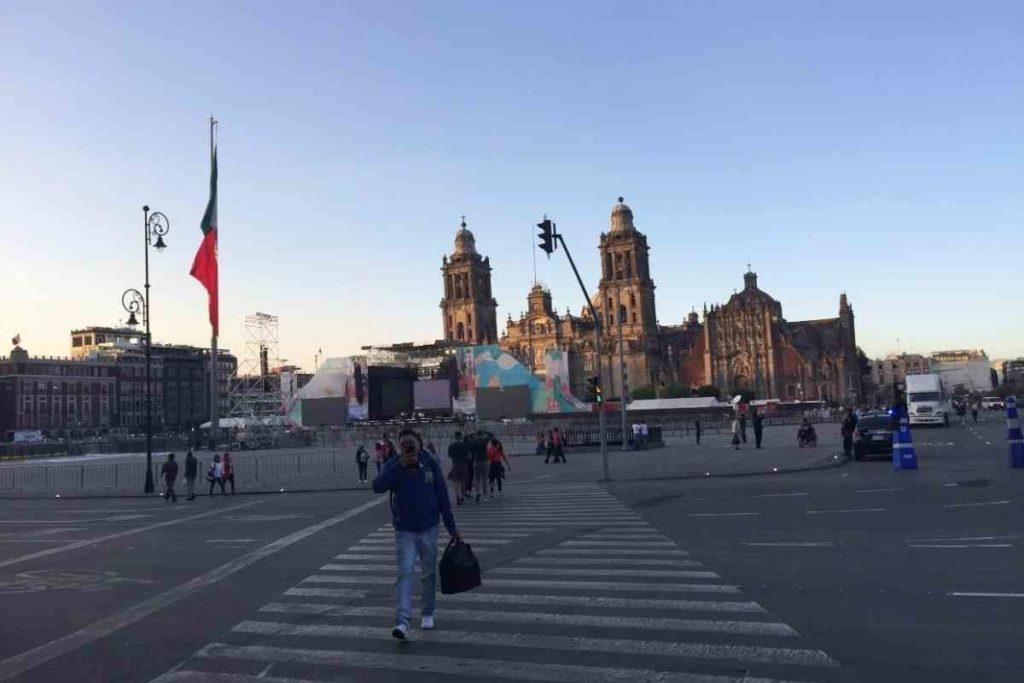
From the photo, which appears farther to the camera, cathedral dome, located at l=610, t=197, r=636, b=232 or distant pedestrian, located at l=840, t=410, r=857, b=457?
cathedral dome, located at l=610, t=197, r=636, b=232

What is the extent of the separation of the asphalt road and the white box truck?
124 feet

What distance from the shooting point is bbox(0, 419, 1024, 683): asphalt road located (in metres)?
6.53

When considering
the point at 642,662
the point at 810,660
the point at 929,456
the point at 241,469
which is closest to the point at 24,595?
the point at 642,662

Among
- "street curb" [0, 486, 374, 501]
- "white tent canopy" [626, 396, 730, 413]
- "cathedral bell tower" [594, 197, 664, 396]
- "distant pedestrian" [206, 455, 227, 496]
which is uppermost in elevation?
"cathedral bell tower" [594, 197, 664, 396]

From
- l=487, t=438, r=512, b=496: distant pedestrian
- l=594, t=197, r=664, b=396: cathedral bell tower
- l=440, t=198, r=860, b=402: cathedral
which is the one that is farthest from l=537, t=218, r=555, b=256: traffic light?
l=594, t=197, r=664, b=396: cathedral bell tower

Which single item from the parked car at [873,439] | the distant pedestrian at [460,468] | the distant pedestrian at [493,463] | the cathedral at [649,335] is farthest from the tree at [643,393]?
the distant pedestrian at [460,468]

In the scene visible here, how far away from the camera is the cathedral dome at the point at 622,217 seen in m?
138

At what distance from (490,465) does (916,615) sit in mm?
15272

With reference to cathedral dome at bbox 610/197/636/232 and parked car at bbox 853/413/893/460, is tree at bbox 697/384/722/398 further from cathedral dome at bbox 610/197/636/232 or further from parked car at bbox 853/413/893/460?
parked car at bbox 853/413/893/460

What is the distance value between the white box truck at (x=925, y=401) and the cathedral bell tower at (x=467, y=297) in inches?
3709

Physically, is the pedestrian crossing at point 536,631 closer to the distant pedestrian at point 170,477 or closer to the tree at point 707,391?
A: the distant pedestrian at point 170,477

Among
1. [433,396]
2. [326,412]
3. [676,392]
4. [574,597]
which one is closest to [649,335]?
[676,392]

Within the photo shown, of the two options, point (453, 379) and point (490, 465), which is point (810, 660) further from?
point (453, 379)

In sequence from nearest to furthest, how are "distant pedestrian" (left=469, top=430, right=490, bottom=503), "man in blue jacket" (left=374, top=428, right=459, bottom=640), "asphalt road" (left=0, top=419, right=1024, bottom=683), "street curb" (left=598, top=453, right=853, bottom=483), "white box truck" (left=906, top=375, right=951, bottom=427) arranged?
1. "asphalt road" (left=0, top=419, right=1024, bottom=683)
2. "man in blue jacket" (left=374, top=428, right=459, bottom=640)
3. "distant pedestrian" (left=469, top=430, right=490, bottom=503)
4. "street curb" (left=598, top=453, right=853, bottom=483)
5. "white box truck" (left=906, top=375, right=951, bottom=427)
